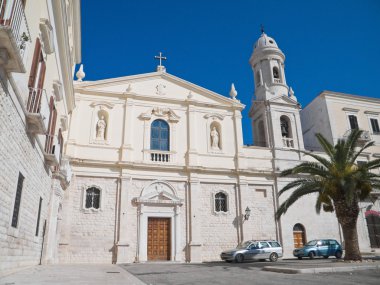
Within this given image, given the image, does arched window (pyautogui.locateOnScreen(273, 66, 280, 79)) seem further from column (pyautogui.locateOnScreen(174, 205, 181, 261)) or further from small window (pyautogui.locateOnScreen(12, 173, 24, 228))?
small window (pyautogui.locateOnScreen(12, 173, 24, 228))

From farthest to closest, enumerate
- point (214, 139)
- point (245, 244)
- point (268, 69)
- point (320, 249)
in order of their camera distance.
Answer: point (268, 69) < point (214, 139) < point (320, 249) < point (245, 244)

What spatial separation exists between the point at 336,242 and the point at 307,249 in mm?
2331

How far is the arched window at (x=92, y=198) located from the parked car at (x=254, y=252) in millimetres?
7892

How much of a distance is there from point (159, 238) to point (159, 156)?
5.19 metres

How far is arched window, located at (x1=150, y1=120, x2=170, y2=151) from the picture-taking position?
22.4m

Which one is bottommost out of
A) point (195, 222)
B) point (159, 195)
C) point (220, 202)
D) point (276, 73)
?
point (195, 222)

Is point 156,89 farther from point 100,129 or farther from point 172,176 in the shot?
point 172,176

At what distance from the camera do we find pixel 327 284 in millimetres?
7895

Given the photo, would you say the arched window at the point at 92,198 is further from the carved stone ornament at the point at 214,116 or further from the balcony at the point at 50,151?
the carved stone ornament at the point at 214,116

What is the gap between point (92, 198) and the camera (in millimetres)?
19672

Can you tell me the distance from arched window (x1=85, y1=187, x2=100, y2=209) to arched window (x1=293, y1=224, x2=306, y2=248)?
1294 cm

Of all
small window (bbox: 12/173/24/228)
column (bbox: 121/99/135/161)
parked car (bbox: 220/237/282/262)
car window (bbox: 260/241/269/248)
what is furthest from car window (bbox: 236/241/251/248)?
small window (bbox: 12/173/24/228)

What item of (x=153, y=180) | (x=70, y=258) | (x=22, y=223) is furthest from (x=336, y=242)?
(x=22, y=223)

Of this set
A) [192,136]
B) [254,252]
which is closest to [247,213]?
[254,252]
